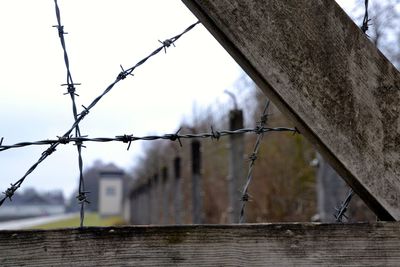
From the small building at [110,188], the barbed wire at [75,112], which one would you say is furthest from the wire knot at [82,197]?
the small building at [110,188]

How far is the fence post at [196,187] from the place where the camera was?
8.40 metres

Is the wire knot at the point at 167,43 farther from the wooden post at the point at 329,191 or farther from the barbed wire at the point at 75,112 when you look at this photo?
the wooden post at the point at 329,191

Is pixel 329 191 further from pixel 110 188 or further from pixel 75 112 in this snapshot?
pixel 110 188

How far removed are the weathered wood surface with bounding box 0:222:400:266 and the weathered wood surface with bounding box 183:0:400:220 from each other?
0.40ft

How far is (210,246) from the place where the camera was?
140cm

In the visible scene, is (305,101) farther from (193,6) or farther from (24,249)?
(24,249)

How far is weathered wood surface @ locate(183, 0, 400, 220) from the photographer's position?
4.75 feet

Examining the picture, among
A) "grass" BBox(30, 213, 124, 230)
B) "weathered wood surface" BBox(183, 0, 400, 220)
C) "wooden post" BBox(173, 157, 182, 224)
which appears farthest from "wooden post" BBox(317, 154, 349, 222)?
"weathered wood surface" BBox(183, 0, 400, 220)

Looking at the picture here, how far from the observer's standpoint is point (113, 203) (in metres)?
69.4

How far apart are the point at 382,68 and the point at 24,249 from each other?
106 cm

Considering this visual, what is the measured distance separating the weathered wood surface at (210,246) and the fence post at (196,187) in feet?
22.8

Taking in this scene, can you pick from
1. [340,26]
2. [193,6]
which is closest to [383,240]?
[340,26]

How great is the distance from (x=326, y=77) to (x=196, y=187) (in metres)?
7.07

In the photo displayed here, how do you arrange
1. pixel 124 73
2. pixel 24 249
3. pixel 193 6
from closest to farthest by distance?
pixel 24 249
pixel 193 6
pixel 124 73
